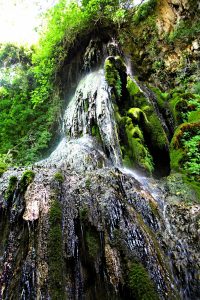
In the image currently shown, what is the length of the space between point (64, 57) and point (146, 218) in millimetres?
8645

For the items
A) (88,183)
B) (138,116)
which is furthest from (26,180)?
(138,116)

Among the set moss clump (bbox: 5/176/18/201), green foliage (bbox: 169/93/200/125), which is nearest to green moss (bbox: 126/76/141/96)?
green foliage (bbox: 169/93/200/125)

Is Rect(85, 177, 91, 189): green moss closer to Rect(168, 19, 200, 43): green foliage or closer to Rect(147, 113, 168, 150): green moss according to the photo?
Rect(147, 113, 168, 150): green moss

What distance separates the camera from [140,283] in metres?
3.28

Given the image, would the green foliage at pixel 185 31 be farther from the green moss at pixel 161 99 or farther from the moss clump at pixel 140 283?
the moss clump at pixel 140 283

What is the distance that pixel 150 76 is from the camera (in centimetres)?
1125

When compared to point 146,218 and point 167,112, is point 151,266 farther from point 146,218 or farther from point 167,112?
point 167,112

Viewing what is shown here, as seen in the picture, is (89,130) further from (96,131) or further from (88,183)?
(88,183)

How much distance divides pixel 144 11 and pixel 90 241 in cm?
1114

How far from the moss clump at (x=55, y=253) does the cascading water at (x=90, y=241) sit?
11mm

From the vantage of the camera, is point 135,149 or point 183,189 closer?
point 183,189

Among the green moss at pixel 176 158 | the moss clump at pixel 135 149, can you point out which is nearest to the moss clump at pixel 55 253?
the green moss at pixel 176 158

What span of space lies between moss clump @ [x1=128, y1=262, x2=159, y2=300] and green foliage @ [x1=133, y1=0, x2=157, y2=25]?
11.3 m

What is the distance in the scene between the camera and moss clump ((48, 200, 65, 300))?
3219mm
